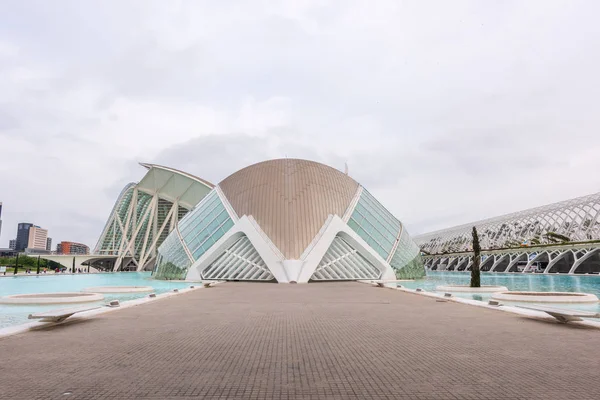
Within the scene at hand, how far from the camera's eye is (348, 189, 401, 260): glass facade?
30062 millimetres

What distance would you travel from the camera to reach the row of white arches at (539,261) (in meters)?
53.8

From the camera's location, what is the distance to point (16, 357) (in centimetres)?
562

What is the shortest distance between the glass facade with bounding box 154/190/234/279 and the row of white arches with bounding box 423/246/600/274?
144 ft

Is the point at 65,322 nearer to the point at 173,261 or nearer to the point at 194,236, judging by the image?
the point at 194,236

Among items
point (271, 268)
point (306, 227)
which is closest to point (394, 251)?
point (306, 227)

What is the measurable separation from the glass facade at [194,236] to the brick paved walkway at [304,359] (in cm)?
2027

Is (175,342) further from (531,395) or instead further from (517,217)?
(517,217)

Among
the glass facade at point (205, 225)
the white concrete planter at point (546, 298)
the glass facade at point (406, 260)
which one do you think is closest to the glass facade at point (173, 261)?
the glass facade at point (205, 225)

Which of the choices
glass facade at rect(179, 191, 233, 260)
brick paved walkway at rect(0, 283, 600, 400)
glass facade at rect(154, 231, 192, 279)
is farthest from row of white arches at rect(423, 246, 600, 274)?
brick paved walkway at rect(0, 283, 600, 400)

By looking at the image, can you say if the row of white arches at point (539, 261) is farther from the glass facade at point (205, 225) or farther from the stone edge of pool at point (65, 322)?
the stone edge of pool at point (65, 322)

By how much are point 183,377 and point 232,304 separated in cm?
815

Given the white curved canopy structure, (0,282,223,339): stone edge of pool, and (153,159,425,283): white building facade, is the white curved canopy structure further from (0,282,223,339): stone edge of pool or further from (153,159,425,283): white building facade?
(0,282,223,339): stone edge of pool

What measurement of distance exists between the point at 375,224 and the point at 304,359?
87.9 ft

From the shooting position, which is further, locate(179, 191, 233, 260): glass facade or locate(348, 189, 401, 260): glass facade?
locate(348, 189, 401, 260): glass facade
